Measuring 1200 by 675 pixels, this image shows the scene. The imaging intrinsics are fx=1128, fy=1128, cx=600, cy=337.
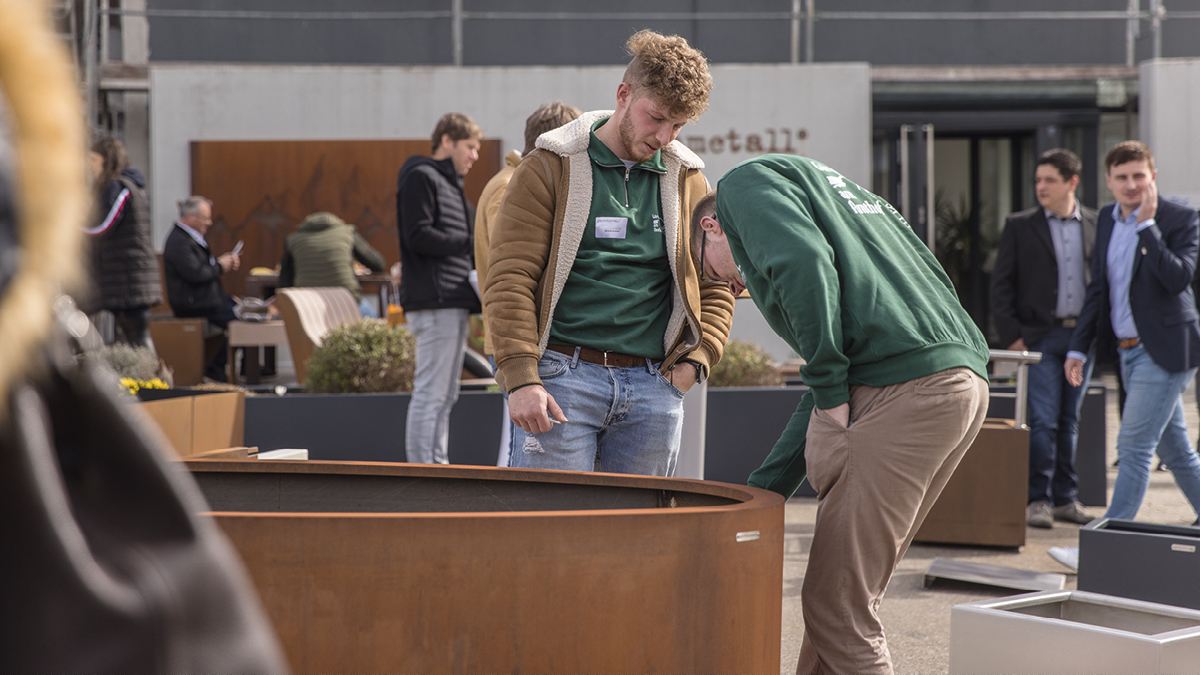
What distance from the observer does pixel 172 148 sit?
1148cm

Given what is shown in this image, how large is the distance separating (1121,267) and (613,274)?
3.20 meters

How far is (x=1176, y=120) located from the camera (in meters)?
11.5

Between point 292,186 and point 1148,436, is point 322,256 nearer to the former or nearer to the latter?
point 292,186

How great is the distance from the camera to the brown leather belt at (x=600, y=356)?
278 cm

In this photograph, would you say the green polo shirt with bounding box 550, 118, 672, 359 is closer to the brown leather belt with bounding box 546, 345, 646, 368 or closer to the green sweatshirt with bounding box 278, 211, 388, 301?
the brown leather belt with bounding box 546, 345, 646, 368

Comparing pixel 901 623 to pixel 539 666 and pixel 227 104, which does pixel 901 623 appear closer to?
pixel 539 666

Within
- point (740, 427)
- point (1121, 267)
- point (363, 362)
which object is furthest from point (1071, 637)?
point (363, 362)

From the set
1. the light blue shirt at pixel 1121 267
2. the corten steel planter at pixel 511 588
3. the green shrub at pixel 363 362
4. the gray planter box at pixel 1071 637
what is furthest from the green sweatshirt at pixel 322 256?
the corten steel planter at pixel 511 588

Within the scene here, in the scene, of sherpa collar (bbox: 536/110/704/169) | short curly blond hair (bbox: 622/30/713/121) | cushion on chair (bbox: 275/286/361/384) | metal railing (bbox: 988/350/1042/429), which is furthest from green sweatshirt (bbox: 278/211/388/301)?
short curly blond hair (bbox: 622/30/713/121)

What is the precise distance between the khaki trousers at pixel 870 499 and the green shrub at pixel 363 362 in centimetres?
444

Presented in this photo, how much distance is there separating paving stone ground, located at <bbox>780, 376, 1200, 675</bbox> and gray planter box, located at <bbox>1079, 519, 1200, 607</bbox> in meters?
0.47

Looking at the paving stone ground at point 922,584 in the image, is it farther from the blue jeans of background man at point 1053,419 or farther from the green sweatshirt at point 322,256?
the green sweatshirt at point 322,256

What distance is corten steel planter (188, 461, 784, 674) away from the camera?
161 cm

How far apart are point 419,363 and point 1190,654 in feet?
11.9
